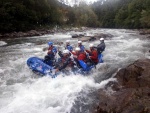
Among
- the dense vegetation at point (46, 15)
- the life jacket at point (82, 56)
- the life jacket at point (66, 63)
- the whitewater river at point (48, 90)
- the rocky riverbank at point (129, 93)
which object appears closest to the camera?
the rocky riverbank at point (129, 93)

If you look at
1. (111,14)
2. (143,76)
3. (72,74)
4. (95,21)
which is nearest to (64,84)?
(72,74)

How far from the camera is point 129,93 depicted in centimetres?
640

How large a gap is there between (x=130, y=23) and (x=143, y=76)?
50734mm

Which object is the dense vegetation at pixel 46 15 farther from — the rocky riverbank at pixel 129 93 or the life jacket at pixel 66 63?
the rocky riverbank at pixel 129 93

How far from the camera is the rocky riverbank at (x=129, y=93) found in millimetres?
5648

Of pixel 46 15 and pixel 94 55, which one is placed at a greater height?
pixel 94 55

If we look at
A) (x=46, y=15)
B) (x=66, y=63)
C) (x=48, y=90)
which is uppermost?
(x=66, y=63)

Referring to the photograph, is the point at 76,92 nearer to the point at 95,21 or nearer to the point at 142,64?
the point at 142,64

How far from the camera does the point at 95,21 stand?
72.4m

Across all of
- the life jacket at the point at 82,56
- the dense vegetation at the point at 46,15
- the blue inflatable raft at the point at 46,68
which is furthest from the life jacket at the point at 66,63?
the dense vegetation at the point at 46,15

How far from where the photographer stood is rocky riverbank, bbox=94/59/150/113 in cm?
565

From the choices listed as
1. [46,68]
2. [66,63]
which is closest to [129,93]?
[66,63]

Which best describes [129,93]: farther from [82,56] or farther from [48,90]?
[82,56]

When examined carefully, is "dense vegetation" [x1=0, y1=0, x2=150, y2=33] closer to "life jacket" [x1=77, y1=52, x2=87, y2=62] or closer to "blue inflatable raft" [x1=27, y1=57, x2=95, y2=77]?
"blue inflatable raft" [x1=27, y1=57, x2=95, y2=77]
